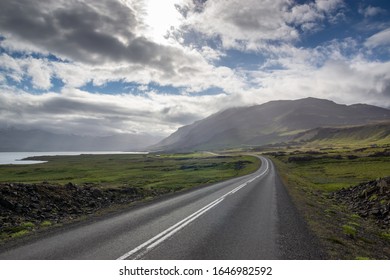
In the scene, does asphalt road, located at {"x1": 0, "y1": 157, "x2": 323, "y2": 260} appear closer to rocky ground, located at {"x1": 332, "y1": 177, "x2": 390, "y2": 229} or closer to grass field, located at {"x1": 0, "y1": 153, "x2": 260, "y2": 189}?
rocky ground, located at {"x1": 332, "y1": 177, "x2": 390, "y2": 229}

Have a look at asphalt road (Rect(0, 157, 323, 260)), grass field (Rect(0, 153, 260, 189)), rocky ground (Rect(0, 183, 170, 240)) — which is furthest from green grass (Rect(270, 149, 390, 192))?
rocky ground (Rect(0, 183, 170, 240))

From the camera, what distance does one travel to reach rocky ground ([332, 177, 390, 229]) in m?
22.0

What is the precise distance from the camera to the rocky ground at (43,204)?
15156mm

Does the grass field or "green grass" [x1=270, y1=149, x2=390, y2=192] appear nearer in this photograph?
"green grass" [x1=270, y1=149, x2=390, y2=192]

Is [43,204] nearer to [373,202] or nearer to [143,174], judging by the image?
[373,202]

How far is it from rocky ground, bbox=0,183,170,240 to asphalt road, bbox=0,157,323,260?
10.4 ft

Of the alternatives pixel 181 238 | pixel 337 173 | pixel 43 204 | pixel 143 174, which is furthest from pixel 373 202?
pixel 143 174

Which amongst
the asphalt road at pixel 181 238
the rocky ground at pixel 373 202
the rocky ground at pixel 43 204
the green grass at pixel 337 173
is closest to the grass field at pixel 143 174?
the rocky ground at pixel 43 204

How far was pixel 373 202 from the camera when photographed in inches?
1029
